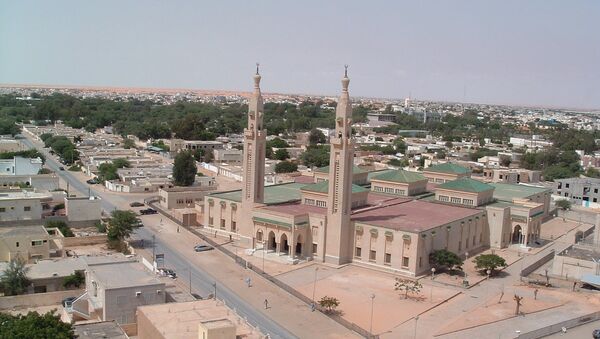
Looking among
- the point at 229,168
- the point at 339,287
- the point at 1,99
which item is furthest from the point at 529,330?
the point at 1,99

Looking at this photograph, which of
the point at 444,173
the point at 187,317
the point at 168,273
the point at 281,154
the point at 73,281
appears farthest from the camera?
the point at 281,154

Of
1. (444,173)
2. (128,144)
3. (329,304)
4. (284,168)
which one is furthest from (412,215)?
(128,144)

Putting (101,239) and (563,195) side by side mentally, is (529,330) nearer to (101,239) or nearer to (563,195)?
(101,239)

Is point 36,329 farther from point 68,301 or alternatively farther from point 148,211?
point 148,211

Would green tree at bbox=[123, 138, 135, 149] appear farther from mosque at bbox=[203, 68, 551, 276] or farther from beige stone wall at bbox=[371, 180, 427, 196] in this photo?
beige stone wall at bbox=[371, 180, 427, 196]

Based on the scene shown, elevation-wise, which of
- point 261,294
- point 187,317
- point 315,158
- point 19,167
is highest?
point 187,317

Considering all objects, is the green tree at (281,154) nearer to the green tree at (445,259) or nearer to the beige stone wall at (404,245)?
the beige stone wall at (404,245)
